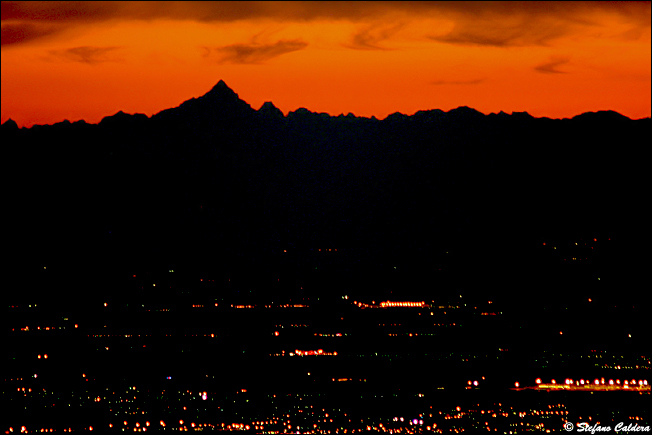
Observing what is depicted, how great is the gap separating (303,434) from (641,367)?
40.4 feet

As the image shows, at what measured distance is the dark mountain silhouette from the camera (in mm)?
80500

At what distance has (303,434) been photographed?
22062mm

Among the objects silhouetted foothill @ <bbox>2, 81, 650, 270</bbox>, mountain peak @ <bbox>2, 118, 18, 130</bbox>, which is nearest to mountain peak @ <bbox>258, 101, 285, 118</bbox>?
silhouetted foothill @ <bbox>2, 81, 650, 270</bbox>

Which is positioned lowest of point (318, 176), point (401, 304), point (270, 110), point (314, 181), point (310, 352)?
point (401, 304)

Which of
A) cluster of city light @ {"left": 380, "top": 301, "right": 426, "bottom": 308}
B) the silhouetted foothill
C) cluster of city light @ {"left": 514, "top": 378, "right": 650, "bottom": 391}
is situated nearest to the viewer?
cluster of city light @ {"left": 514, "top": 378, "right": 650, "bottom": 391}

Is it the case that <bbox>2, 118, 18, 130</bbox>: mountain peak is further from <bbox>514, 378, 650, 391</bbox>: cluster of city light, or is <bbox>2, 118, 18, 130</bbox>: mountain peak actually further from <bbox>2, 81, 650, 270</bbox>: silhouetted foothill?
<bbox>514, 378, 650, 391</bbox>: cluster of city light

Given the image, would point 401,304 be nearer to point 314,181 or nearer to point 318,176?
point 314,181

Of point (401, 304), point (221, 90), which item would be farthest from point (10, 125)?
point (401, 304)

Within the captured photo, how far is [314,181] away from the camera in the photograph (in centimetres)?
10069

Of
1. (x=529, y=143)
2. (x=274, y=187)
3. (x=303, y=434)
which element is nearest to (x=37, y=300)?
(x=303, y=434)

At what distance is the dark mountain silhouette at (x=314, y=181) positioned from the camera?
264 ft

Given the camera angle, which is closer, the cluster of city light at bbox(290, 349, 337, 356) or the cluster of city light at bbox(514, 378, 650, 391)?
the cluster of city light at bbox(514, 378, 650, 391)

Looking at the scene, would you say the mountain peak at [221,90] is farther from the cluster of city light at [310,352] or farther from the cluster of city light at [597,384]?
the cluster of city light at [597,384]

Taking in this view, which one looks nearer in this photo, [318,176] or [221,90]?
[318,176]
